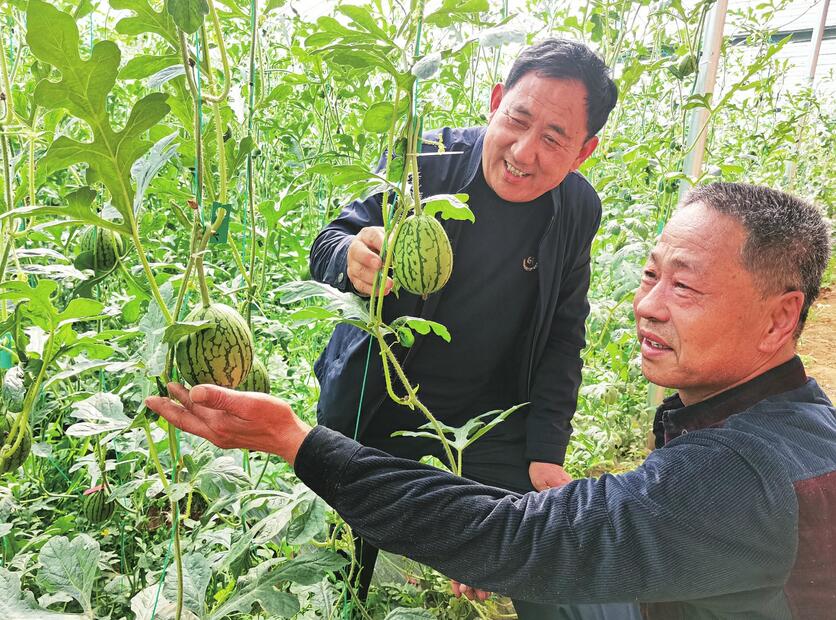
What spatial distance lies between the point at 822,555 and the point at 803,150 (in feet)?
29.5

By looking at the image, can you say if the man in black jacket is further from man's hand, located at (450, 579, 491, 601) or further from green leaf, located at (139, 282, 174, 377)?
green leaf, located at (139, 282, 174, 377)

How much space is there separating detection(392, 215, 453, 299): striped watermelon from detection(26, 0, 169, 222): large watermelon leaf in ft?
1.37

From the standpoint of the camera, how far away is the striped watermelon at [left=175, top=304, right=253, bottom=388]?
39.1 inches

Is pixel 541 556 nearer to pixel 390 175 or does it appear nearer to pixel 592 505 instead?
pixel 592 505

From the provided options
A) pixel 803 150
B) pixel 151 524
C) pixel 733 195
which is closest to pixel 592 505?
pixel 733 195

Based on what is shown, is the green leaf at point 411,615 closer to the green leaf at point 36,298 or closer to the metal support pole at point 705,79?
the green leaf at point 36,298

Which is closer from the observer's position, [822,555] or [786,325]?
[822,555]

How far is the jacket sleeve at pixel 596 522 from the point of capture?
3.87ft

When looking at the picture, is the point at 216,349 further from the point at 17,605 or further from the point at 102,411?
the point at 17,605

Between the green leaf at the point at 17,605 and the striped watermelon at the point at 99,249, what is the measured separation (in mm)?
548

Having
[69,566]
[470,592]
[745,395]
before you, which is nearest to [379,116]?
[745,395]

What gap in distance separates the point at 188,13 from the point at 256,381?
59cm

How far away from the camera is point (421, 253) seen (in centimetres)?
116

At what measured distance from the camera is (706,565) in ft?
3.88
